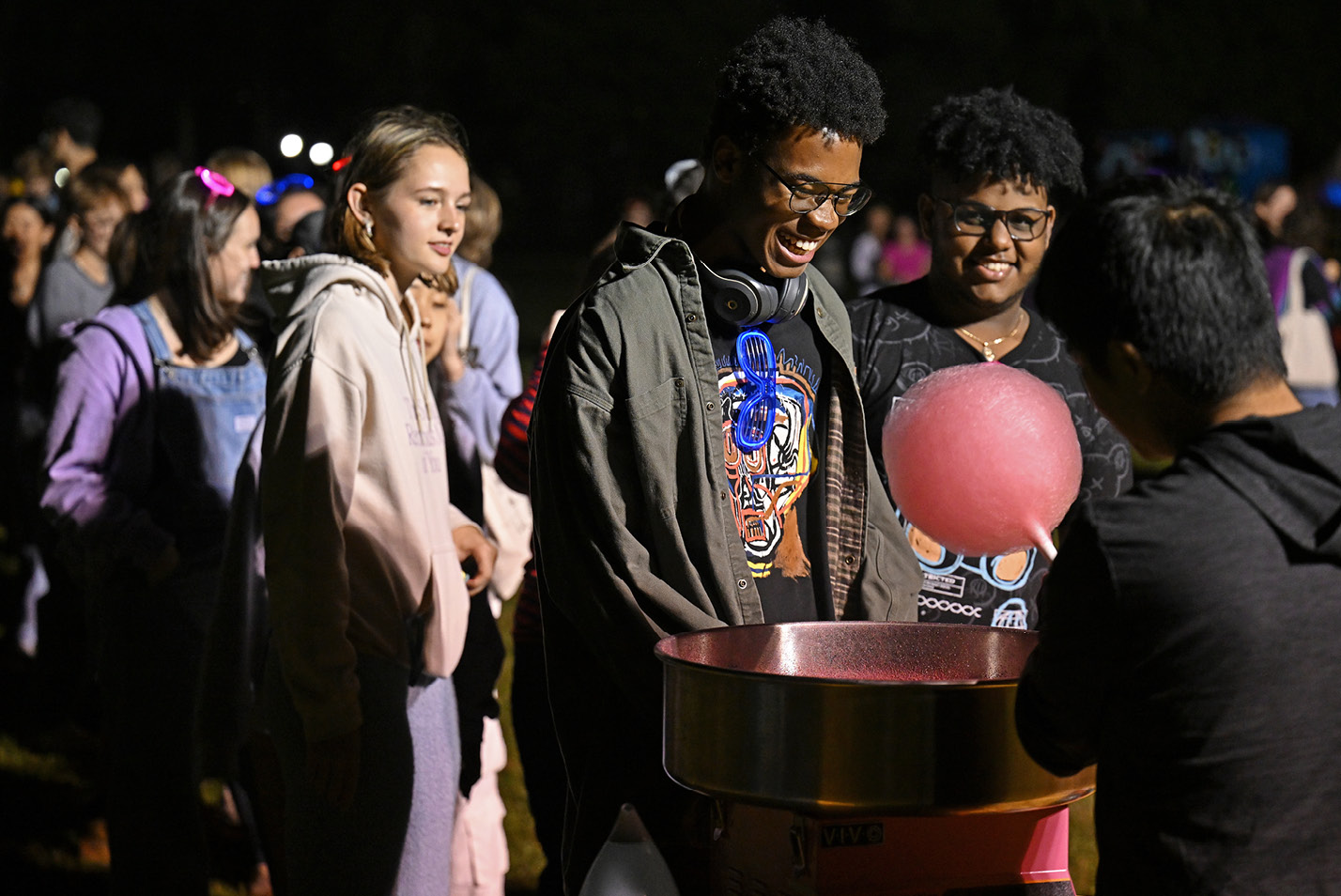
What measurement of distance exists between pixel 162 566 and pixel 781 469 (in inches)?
70.9

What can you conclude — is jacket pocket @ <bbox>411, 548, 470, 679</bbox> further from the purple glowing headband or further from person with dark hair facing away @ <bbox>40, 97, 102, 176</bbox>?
person with dark hair facing away @ <bbox>40, 97, 102, 176</bbox>

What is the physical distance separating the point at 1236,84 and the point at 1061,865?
2566 cm

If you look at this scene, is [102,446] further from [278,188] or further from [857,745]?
[857,745]

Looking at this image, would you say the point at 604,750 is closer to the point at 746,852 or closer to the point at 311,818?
the point at 746,852

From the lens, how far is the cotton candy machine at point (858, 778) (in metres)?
1.76

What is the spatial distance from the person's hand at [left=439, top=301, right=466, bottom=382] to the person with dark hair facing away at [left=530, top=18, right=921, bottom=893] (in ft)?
5.64

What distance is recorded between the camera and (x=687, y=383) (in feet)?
7.64

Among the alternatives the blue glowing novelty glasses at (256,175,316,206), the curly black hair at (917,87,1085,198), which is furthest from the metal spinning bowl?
the blue glowing novelty glasses at (256,175,316,206)

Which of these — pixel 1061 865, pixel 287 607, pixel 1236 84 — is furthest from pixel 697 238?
pixel 1236 84

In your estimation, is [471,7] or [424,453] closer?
[424,453]

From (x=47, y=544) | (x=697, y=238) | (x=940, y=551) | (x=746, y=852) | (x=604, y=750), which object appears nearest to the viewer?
(x=746, y=852)

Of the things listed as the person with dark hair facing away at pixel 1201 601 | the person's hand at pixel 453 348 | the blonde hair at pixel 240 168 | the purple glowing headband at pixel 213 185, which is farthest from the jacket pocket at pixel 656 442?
the blonde hair at pixel 240 168

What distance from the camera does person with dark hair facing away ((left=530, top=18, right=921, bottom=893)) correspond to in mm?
2215

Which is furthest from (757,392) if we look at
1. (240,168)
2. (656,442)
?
(240,168)
